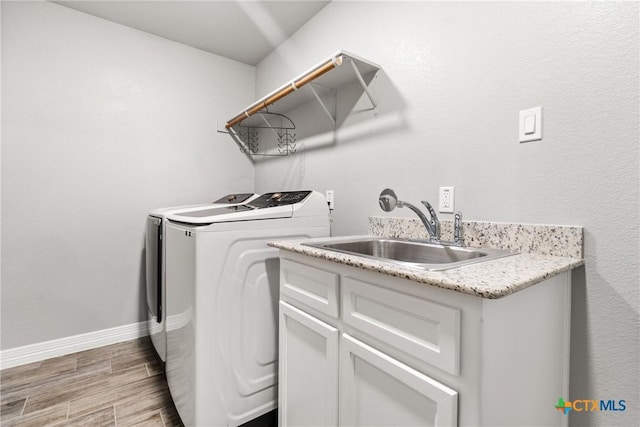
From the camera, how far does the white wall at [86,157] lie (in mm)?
1970

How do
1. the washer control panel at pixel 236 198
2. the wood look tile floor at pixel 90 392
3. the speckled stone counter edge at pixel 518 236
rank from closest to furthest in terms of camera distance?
the speckled stone counter edge at pixel 518 236 → the wood look tile floor at pixel 90 392 → the washer control panel at pixel 236 198

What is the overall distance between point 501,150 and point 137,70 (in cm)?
268

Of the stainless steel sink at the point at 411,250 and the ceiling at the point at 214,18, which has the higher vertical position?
the ceiling at the point at 214,18

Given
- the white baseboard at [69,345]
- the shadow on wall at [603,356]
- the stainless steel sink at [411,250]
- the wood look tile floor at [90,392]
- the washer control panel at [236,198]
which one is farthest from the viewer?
the washer control panel at [236,198]

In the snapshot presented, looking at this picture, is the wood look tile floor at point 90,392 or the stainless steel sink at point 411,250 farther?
the wood look tile floor at point 90,392

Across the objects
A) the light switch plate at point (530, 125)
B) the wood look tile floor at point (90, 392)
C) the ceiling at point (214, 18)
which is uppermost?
the ceiling at point (214, 18)

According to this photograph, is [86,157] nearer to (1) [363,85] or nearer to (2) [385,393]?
(1) [363,85]

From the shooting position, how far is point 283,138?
251 centimetres

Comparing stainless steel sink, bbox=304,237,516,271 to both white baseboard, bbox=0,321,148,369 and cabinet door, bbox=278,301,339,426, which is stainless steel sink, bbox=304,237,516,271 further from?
white baseboard, bbox=0,321,148,369

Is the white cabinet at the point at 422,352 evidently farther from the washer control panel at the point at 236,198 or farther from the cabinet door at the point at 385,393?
the washer control panel at the point at 236,198

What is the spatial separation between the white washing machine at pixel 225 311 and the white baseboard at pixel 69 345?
102cm

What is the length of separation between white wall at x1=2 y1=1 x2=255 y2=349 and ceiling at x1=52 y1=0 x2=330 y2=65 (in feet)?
0.41

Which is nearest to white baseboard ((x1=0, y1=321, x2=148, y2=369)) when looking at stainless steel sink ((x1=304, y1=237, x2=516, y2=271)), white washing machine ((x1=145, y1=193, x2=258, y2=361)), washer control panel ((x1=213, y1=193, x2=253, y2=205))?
white washing machine ((x1=145, y1=193, x2=258, y2=361))

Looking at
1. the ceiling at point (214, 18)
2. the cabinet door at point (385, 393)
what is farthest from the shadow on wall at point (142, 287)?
the cabinet door at point (385, 393)
